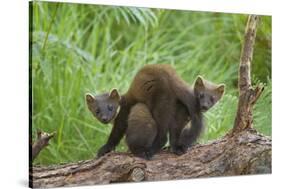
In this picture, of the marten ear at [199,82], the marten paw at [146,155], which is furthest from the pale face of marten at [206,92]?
the marten paw at [146,155]

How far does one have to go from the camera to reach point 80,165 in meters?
3.43

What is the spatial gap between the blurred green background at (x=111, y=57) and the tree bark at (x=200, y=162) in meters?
0.04

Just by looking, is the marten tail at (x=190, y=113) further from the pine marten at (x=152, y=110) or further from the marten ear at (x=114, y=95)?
the marten ear at (x=114, y=95)

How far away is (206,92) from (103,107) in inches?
22.9

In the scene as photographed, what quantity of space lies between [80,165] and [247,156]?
3.24ft

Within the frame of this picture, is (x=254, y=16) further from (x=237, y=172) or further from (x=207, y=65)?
(x=237, y=172)

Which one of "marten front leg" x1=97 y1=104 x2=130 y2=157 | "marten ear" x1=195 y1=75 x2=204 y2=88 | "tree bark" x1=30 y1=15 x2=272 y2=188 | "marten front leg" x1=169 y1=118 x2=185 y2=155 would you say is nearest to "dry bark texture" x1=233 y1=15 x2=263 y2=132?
"tree bark" x1=30 y1=15 x2=272 y2=188

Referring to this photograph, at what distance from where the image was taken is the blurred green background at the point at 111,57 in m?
3.34

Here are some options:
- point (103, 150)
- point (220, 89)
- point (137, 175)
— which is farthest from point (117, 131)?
point (220, 89)

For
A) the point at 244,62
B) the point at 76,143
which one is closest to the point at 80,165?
the point at 76,143

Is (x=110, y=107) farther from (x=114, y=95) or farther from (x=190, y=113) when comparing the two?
(x=190, y=113)

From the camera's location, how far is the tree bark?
3.41 meters

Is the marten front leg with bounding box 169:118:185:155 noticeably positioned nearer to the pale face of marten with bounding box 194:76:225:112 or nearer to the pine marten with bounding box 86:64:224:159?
the pine marten with bounding box 86:64:224:159

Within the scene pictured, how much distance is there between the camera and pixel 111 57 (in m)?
3.53
